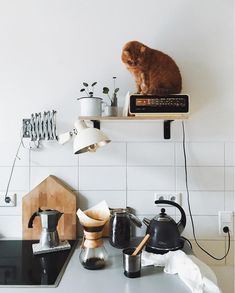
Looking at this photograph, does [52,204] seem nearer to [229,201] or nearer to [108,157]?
[108,157]

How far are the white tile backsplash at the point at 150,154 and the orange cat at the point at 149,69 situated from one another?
12.0 inches

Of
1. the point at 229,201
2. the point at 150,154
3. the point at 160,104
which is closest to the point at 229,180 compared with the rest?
the point at 229,201

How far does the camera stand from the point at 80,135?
44.8 inches

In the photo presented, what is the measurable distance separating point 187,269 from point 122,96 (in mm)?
903

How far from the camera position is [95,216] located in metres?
1.17

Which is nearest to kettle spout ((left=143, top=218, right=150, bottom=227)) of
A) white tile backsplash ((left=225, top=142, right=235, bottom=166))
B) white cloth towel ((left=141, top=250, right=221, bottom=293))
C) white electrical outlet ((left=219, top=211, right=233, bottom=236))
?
white cloth towel ((left=141, top=250, right=221, bottom=293))

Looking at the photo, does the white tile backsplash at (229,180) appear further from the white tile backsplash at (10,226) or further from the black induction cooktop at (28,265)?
the white tile backsplash at (10,226)

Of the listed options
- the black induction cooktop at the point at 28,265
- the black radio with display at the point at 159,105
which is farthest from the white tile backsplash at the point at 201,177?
the black induction cooktop at the point at 28,265

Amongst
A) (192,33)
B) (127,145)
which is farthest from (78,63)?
(192,33)

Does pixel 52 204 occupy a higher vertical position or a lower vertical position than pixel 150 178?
lower

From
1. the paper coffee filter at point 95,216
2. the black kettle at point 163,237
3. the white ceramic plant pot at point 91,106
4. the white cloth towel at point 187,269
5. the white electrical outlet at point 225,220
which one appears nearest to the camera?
the white cloth towel at point 187,269

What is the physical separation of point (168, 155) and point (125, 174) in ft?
0.84

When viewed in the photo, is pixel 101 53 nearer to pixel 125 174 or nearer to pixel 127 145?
pixel 127 145

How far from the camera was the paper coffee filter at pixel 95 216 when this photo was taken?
1076 millimetres
